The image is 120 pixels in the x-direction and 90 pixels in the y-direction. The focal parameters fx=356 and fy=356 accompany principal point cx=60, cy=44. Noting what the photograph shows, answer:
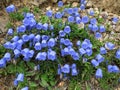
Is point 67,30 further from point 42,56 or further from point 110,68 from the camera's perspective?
point 110,68

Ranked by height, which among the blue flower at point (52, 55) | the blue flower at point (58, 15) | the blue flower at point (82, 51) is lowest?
the blue flower at point (82, 51)

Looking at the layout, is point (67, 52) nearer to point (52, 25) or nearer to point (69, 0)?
point (52, 25)

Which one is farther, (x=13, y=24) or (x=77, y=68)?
(x=13, y=24)

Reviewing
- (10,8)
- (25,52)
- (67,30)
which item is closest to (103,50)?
(67,30)

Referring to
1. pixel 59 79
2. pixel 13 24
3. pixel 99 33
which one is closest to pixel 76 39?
pixel 99 33

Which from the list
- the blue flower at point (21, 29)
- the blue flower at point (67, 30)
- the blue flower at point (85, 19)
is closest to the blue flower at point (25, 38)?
the blue flower at point (21, 29)

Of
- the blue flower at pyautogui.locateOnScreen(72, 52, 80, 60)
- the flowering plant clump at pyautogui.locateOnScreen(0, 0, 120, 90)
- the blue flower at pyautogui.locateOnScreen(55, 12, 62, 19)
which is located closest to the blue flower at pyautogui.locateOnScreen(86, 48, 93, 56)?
the flowering plant clump at pyautogui.locateOnScreen(0, 0, 120, 90)

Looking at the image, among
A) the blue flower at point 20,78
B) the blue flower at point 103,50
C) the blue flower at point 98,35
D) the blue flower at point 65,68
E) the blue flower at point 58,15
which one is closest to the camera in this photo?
the blue flower at point 20,78

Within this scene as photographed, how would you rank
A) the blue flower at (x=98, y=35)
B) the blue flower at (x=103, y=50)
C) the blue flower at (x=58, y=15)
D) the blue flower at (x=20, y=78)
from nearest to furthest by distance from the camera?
1. the blue flower at (x=20, y=78)
2. the blue flower at (x=103, y=50)
3. the blue flower at (x=98, y=35)
4. the blue flower at (x=58, y=15)

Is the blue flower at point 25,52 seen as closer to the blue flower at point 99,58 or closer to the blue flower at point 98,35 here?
the blue flower at point 99,58
